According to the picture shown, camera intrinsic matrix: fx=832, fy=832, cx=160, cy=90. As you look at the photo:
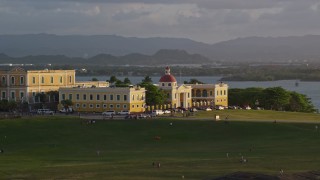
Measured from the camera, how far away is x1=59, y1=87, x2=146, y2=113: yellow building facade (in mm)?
92875

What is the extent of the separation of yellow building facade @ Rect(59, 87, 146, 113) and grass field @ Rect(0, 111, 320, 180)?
326 inches

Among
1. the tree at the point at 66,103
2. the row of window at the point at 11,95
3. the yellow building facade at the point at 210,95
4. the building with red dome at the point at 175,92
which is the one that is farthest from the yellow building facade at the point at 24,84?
the yellow building facade at the point at 210,95

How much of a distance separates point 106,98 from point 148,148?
1111 inches

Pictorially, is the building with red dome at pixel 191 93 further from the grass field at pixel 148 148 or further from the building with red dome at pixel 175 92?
the grass field at pixel 148 148

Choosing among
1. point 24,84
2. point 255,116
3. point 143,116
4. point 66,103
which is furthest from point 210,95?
point 24,84

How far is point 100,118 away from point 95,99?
413 inches

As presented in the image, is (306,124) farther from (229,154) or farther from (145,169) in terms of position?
(145,169)

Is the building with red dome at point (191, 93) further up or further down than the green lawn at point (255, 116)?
further up

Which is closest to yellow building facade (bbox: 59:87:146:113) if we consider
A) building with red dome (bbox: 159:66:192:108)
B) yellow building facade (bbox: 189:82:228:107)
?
building with red dome (bbox: 159:66:192:108)

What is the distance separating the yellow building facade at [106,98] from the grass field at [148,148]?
828cm

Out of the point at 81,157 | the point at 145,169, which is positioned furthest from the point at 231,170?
the point at 81,157

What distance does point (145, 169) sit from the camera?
5147cm

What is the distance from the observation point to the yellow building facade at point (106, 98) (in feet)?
305

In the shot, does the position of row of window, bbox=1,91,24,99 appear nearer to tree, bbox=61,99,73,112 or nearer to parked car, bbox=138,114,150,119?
tree, bbox=61,99,73,112
